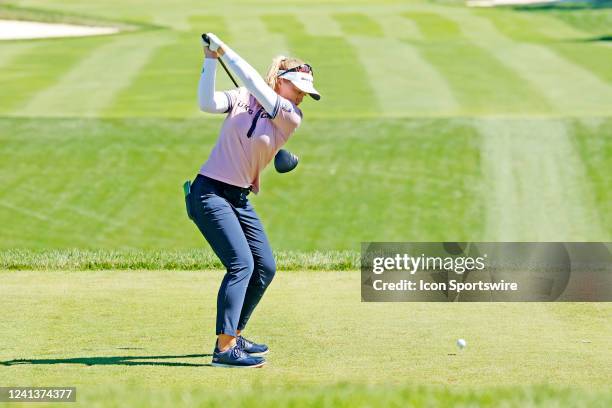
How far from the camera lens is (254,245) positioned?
7602 mm

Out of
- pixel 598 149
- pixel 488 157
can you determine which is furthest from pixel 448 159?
pixel 598 149

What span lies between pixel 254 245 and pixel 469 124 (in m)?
13.6

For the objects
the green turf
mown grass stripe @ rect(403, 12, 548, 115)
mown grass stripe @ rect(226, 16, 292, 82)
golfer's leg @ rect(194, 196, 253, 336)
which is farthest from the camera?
mown grass stripe @ rect(226, 16, 292, 82)

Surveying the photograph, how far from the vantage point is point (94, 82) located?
952 inches

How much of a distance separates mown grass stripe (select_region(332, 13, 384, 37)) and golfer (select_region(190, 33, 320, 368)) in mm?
30033

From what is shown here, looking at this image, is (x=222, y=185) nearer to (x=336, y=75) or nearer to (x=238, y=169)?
(x=238, y=169)

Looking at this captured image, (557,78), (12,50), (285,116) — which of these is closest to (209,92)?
(285,116)

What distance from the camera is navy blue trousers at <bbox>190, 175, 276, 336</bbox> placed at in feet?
23.8

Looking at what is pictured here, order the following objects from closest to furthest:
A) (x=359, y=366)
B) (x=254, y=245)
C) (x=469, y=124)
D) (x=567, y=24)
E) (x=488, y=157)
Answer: (x=359, y=366) < (x=254, y=245) < (x=488, y=157) < (x=469, y=124) < (x=567, y=24)

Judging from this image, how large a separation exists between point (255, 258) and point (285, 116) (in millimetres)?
962

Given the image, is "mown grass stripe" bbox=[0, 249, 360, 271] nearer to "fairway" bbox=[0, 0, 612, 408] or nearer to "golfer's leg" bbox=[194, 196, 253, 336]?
"fairway" bbox=[0, 0, 612, 408]

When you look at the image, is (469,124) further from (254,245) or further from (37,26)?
(37,26)

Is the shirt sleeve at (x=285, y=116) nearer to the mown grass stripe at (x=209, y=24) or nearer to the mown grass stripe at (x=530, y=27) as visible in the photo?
the mown grass stripe at (x=209, y=24)

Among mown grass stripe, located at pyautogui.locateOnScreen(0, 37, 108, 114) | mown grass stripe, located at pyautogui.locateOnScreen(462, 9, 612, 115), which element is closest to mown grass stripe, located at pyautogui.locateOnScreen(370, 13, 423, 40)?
mown grass stripe, located at pyautogui.locateOnScreen(462, 9, 612, 115)
